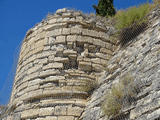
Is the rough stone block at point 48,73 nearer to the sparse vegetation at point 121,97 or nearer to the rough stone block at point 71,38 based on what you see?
the rough stone block at point 71,38

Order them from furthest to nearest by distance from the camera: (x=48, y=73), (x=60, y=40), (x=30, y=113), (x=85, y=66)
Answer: (x=60, y=40) < (x=85, y=66) < (x=48, y=73) < (x=30, y=113)

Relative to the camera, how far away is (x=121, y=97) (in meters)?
4.52

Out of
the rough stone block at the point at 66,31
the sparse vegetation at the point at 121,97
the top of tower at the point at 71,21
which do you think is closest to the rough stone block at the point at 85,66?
the rough stone block at the point at 66,31

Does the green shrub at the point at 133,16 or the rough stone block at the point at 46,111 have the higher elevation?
the green shrub at the point at 133,16

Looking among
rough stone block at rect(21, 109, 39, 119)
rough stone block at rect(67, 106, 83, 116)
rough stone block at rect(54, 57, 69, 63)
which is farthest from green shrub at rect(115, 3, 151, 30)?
rough stone block at rect(21, 109, 39, 119)

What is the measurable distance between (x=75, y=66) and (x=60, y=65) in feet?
1.24

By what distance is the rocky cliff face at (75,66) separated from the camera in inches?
207

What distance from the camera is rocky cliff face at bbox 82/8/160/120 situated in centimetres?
383

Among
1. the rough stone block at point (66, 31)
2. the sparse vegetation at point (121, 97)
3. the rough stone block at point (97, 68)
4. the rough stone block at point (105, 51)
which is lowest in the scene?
the sparse vegetation at point (121, 97)

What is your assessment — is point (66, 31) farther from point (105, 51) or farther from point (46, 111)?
point (46, 111)

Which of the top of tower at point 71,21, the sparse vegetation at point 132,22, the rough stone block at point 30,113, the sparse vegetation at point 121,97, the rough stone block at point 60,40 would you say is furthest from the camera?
the top of tower at point 71,21

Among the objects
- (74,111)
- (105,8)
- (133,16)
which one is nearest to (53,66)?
(74,111)

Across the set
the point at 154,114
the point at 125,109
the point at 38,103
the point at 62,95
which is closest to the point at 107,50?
the point at 62,95

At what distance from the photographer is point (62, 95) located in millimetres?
5879
